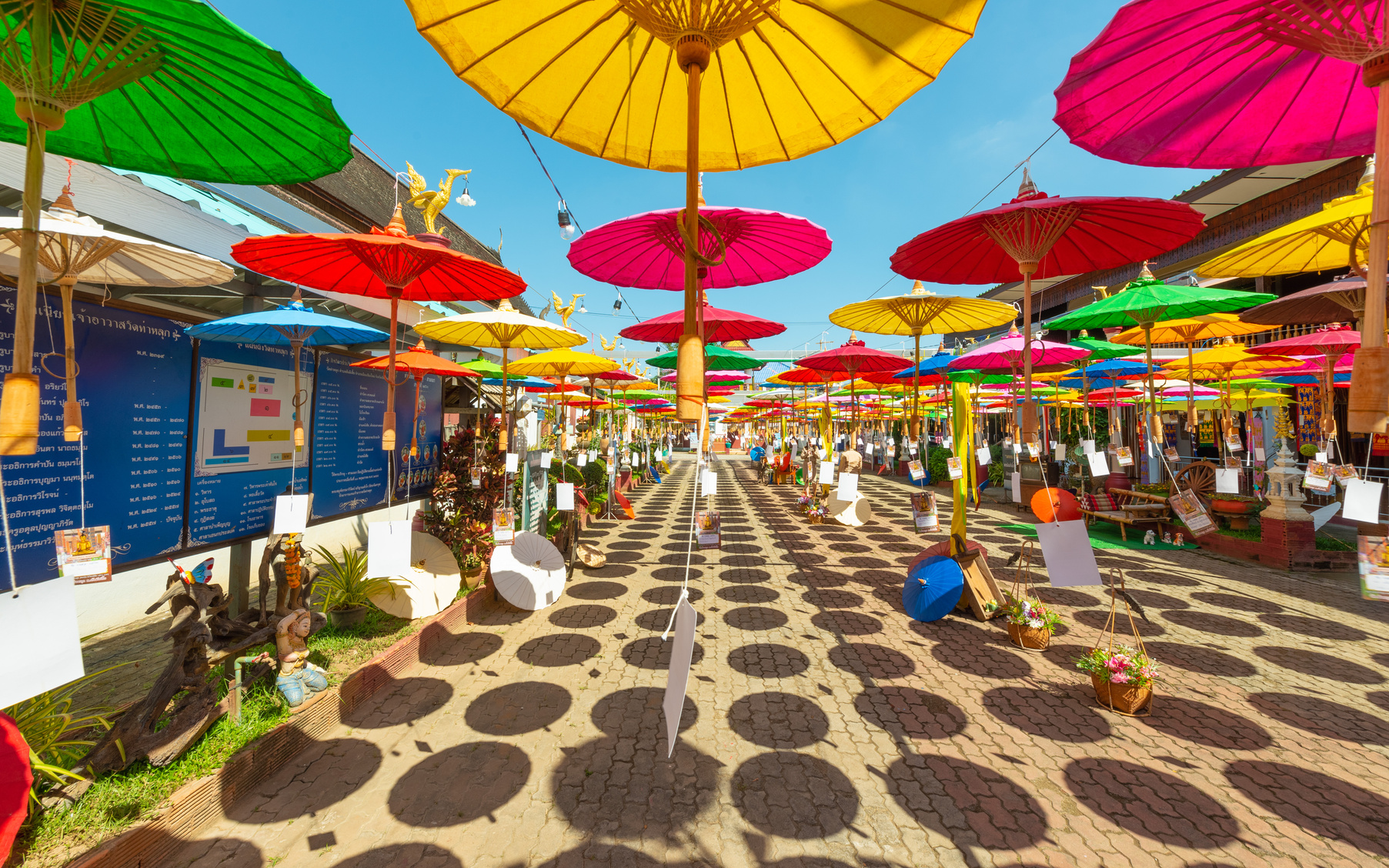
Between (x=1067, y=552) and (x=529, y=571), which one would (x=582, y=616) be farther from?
(x=1067, y=552)

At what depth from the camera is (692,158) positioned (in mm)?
1584

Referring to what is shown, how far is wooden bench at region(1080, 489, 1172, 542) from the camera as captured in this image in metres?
9.51

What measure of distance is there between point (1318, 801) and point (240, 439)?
8.84m

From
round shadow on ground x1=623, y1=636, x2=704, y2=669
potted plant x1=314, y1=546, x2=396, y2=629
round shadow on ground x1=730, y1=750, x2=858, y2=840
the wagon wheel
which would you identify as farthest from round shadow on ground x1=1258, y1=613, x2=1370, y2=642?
potted plant x1=314, y1=546, x2=396, y2=629

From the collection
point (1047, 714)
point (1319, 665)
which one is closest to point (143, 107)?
point (1047, 714)

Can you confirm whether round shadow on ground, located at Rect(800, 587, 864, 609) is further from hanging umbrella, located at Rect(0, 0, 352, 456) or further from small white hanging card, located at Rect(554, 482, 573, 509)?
hanging umbrella, located at Rect(0, 0, 352, 456)

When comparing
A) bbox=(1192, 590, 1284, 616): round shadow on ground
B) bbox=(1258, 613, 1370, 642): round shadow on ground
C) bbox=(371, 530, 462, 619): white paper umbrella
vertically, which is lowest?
bbox=(1258, 613, 1370, 642): round shadow on ground

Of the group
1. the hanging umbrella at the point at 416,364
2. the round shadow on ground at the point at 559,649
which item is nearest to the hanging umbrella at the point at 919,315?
the round shadow on ground at the point at 559,649

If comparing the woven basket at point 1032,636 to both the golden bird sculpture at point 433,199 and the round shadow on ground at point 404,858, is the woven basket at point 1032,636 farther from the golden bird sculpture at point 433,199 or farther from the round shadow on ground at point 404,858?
the golden bird sculpture at point 433,199

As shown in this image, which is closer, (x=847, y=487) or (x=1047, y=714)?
(x=1047, y=714)

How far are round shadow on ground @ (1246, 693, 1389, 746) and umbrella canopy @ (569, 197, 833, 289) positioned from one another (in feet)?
16.3

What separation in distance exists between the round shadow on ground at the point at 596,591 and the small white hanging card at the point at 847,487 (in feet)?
10.8

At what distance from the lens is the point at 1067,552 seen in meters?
3.59

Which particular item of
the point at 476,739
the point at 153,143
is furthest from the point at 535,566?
the point at 153,143
